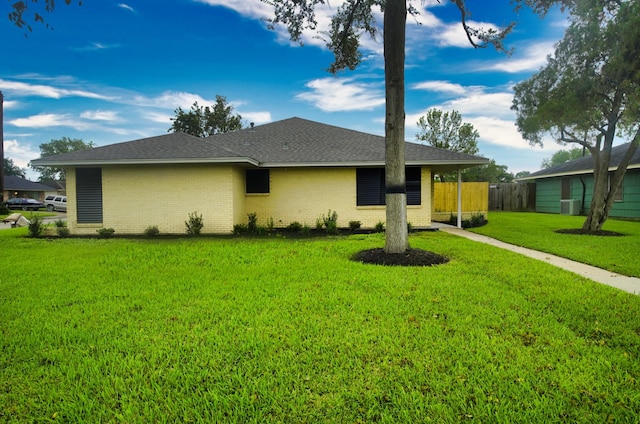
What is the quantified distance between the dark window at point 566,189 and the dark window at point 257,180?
20.3 m

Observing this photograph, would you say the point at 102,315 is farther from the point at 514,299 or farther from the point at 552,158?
the point at 552,158

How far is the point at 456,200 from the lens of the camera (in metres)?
17.2

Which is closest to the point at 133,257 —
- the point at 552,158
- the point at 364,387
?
the point at 364,387

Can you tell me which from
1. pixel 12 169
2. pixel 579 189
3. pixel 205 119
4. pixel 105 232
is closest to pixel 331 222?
pixel 105 232

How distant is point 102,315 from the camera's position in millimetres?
4203

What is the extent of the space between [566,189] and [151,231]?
24675 mm

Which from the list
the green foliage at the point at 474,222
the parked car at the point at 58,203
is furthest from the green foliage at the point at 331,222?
the parked car at the point at 58,203

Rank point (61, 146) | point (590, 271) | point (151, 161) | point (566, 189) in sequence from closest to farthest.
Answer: point (590, 271), point (151, 161), point (566, 189), point (61, 146)

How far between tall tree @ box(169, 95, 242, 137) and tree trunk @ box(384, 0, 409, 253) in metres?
32.4

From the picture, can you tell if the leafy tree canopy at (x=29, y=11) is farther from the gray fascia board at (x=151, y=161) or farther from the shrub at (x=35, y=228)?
the shrub at (x=35, y=228)

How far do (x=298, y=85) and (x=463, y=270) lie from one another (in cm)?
1473

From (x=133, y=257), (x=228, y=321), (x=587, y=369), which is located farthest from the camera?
(x=133, y=257)

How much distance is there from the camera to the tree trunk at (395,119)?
287 inches

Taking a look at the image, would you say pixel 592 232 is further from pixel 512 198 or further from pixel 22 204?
pixel 22 204
